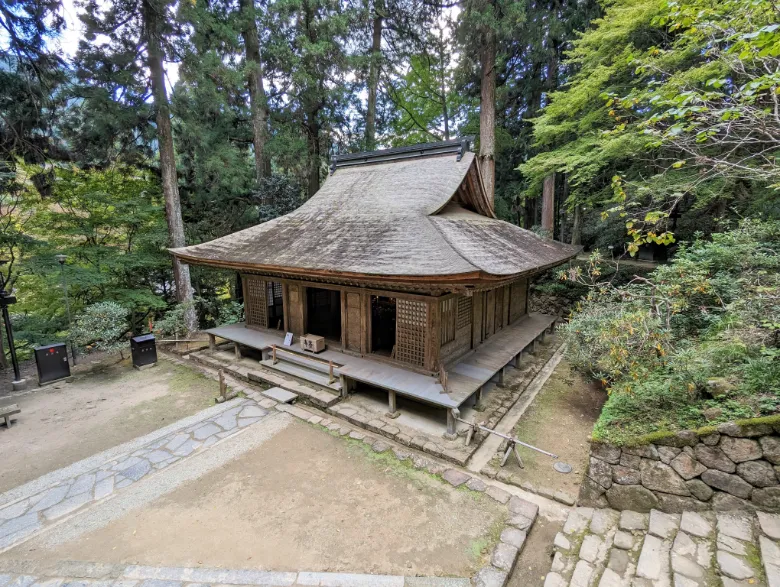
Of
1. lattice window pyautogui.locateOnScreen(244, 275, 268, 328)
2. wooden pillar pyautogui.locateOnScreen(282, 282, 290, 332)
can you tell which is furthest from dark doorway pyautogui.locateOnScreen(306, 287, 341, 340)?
lattice window pyautogui.locateOnScreen(244, 275, 268, 328)

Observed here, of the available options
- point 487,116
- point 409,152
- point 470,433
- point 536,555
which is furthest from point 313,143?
point 536,555

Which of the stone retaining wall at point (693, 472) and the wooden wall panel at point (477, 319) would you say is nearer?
the stone retaining wall at point (693, 472)

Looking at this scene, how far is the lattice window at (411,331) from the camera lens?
23.1 feet

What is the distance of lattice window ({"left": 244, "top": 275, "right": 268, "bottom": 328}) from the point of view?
9797mm

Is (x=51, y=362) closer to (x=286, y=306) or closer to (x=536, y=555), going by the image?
(x=286, y=306)

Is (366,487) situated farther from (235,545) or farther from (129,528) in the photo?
(129,528)

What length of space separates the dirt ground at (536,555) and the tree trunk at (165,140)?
11136 millimetres

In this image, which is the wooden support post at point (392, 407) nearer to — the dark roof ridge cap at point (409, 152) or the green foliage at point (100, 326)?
the dark roof ridge cap at point (409, 152)

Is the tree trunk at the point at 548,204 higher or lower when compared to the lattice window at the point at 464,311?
higher

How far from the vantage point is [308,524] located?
426 centimetres

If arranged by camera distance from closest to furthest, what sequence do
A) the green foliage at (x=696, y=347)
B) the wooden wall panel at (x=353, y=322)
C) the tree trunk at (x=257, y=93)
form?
the green foliage at (x=696, y=347) → the wooden wall panel at (x=353, y=322) → the tree trunk at (x=257, y=93)

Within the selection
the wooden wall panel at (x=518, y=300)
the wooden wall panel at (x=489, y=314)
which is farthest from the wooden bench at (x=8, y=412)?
the wooden wall panel at (x=518, y=300)

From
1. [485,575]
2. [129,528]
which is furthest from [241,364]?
[485,575]

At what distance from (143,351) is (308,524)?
7.47 meters
